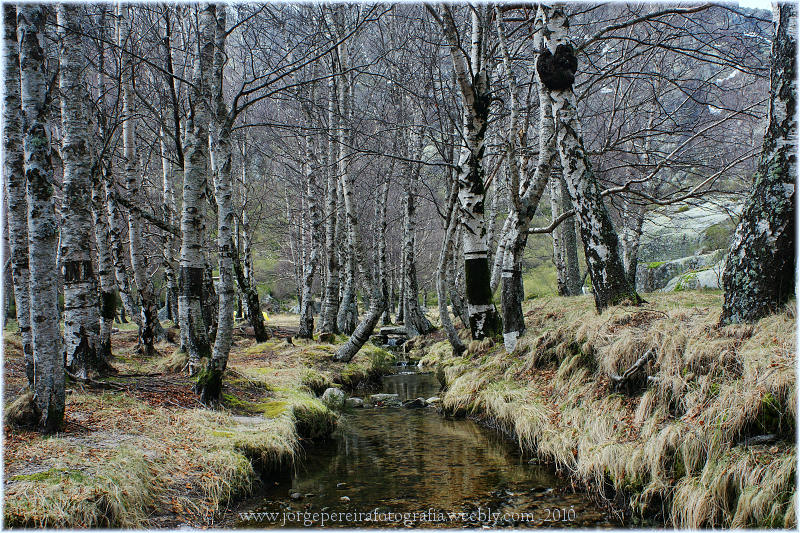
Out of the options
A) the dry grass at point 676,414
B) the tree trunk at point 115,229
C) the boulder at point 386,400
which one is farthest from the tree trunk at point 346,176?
the dry grass at point 676,414

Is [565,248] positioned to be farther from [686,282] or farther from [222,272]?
[222,272]

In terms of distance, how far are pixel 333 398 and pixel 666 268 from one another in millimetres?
13504

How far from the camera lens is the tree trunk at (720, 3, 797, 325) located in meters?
4.54

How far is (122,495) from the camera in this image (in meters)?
3.61

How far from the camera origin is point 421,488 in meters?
4.85

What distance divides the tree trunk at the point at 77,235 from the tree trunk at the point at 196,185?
51.8 inches

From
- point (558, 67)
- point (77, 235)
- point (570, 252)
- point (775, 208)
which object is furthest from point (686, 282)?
point (77, 235)

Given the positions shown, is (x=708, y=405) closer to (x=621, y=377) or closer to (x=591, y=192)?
(x=621, y=377)

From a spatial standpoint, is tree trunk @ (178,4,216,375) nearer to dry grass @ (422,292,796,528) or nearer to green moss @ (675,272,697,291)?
dry grass @ (422,292,796,528)

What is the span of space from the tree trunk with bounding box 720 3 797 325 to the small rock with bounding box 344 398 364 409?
239 inches

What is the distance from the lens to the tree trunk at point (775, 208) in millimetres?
4543

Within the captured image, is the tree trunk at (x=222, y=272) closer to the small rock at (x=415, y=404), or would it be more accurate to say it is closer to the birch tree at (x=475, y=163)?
the small rock at (x=415, y=404)

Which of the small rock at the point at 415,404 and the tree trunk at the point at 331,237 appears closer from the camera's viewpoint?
the small rock at the point at 415,404

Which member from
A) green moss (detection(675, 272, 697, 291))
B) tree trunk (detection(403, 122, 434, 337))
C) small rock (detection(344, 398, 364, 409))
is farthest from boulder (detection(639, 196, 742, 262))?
small rock (detection(344, 398, 364, 409))
